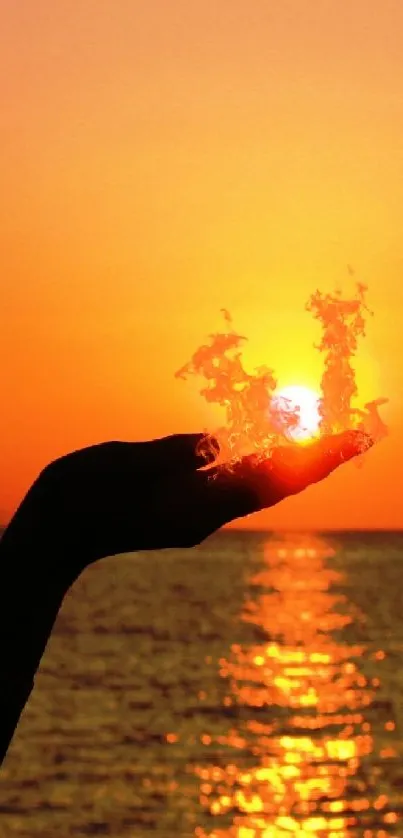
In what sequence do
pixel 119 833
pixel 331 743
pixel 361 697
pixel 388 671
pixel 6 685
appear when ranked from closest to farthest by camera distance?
pixel 6 685
pixel 119 833
pixel 331 743
pixel 361 697
pixel 388 671

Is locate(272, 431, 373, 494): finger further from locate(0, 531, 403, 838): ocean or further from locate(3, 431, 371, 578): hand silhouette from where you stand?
locate(0, 531, 403, 838): ocean

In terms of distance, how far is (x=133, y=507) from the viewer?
13.6 feet

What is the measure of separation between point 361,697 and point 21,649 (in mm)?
102010

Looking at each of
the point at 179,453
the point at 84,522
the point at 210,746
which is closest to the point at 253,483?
the point at 179,453

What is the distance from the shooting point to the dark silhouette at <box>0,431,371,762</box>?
4.10m

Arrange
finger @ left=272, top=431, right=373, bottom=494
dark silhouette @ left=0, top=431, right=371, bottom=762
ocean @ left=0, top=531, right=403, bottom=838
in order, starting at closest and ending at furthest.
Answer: dark silhouette @ left=0, top=431, right=371, bottom=762 < finger @ left=272, top=431, right=373, bottom=494 < ocean @ left=0, top=531, right=403, bottom=838

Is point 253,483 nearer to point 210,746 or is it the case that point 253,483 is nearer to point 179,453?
point 179,453

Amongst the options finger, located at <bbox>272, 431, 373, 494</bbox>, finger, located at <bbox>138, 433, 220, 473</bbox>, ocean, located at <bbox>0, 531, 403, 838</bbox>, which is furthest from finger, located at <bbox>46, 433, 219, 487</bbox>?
ocean, located at <bbox>0, 531, 403, 838</bbox>

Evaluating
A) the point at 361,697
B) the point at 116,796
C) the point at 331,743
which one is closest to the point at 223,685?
the point at 361,697

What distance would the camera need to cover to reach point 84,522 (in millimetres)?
4121

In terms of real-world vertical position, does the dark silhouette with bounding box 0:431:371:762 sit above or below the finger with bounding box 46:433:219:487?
below

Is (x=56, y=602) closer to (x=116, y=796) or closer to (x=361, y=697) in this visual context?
(x=116, y=796)

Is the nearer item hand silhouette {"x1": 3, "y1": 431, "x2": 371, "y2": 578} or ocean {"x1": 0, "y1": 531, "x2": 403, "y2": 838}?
hand silhouette {"x1": 3, "y1": 431, "x2": 371, "y2": 578}

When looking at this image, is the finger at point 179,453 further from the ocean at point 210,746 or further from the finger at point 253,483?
the ocean at point 210,746
